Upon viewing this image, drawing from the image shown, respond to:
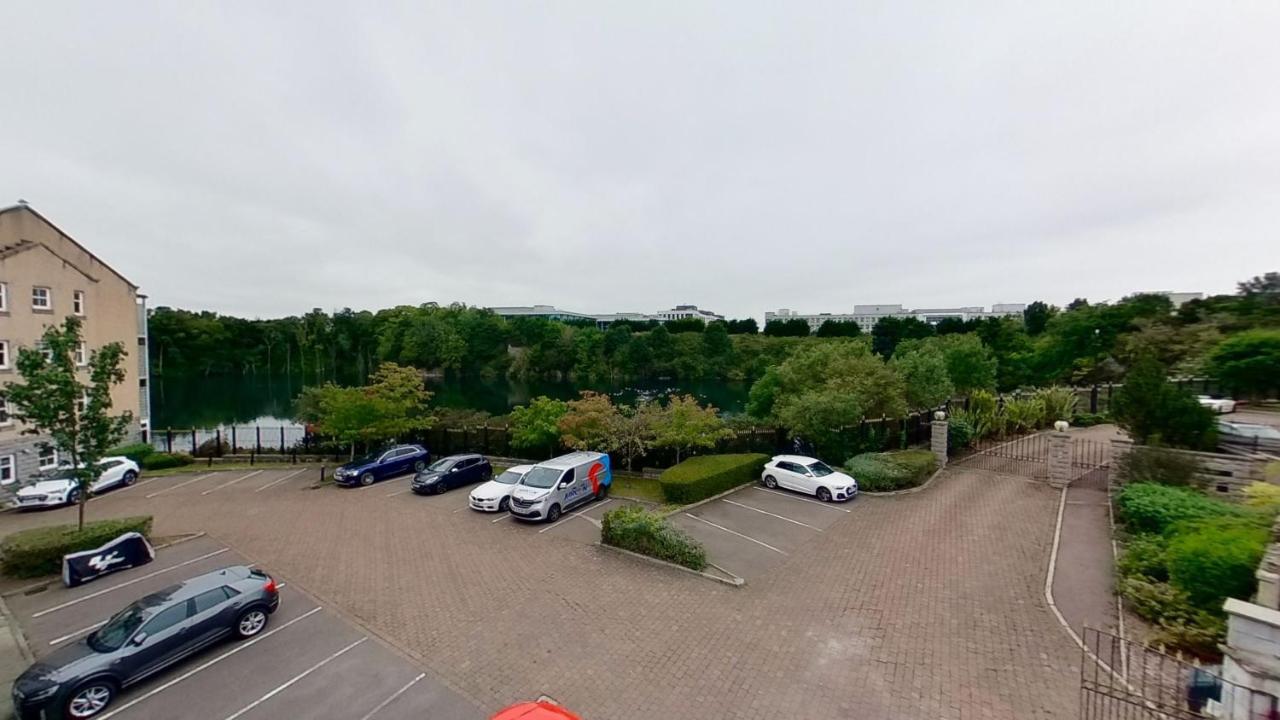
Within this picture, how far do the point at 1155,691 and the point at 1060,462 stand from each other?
12.1 meters

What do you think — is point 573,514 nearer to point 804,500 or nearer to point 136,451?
point 804,500

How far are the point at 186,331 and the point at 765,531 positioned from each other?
101m

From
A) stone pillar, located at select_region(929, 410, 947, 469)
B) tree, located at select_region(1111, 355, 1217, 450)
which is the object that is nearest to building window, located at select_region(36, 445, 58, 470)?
stone pillar, located at select_region(929, 410, 947, 469)

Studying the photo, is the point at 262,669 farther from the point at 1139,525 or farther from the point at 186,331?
the point at 186,331

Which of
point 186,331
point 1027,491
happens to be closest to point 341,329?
point 186,331

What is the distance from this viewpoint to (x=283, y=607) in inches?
417

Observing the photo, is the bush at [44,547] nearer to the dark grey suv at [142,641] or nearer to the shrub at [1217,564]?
the dark grey suv at [142,641]

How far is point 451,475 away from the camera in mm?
19281

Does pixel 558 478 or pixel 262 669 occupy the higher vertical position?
pixel 558 478

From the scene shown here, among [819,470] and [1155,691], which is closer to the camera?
[1155,691]

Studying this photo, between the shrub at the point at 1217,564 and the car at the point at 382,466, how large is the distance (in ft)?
75.1

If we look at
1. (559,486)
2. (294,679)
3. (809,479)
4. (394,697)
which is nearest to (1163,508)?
(809,479)

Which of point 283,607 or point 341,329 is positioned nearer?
point 283,607

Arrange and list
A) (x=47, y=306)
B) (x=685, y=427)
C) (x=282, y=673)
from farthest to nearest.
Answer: (x=47, y=306)
(x=685, y=427)
(x=282, y=673)
